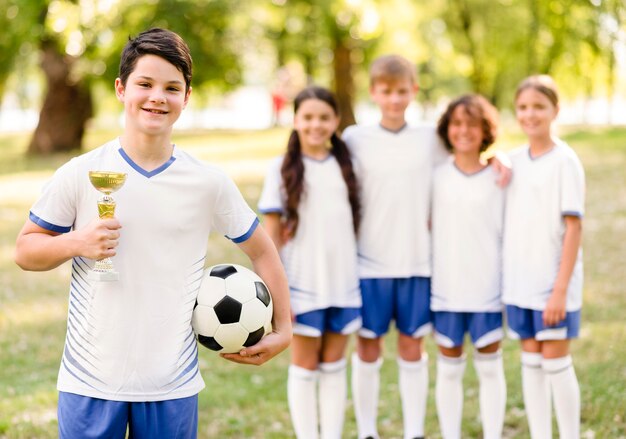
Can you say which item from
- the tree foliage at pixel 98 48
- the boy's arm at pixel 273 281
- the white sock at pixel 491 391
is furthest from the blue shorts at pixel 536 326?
the tree foliage at pixel 98 48

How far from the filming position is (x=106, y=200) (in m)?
2.65

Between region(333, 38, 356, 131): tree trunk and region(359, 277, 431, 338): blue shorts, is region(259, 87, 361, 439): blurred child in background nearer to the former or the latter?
region(359, 277, 431, 338): blue shorts

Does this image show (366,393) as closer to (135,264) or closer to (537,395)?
(537,395)

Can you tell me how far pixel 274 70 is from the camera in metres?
37.9

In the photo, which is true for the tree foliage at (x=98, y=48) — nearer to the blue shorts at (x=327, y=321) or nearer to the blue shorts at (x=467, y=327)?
the blue shorts at (x=327, y=321)

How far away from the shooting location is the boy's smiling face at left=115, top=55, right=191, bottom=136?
2785 millimetres

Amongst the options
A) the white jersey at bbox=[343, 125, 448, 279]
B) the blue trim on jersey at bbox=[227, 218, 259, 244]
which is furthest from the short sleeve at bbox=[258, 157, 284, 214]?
the blue trim on jersey at bbox=[227, 218, 259, 244]

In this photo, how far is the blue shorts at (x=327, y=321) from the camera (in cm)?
464

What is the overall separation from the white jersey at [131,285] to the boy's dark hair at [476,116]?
92.7 inches

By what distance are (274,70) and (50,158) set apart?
18.3m

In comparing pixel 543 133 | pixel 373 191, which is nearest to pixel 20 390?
pixel 373 191

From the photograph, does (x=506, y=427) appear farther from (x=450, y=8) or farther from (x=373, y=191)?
(x=450, y=8)

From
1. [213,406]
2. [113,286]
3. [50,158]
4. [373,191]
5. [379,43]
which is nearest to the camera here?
[113,286]

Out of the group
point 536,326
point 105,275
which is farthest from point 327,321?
point 105,275
